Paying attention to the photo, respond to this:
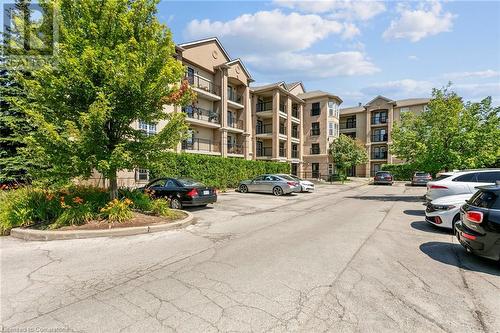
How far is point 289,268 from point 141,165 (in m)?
6.45

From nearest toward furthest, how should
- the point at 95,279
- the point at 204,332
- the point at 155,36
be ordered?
the point at 204,332, the point at 95,279, the point at 155,36

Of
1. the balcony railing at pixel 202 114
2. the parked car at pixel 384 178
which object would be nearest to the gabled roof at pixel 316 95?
the parked car at pixel 384 178

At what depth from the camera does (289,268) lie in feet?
17.1

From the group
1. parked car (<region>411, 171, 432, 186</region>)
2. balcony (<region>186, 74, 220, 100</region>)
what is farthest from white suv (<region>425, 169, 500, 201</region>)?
parked car (<region>411, 171, 432, 186</region>)

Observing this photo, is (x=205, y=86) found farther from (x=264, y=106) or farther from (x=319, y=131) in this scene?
(x=319, y=131)

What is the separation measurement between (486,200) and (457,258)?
140cm

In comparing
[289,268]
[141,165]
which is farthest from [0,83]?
[289,268]

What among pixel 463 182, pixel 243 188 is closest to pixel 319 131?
pixel 243 188

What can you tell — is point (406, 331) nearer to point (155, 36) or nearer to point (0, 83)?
point (155, 36)

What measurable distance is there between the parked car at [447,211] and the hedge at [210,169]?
1167 centimetres

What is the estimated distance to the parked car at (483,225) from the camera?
5.05 meters

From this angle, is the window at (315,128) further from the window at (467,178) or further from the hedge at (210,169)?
the window at (467,178)

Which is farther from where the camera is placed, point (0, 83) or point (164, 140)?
point (0, 83)

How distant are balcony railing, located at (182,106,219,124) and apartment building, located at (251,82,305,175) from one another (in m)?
9.51
